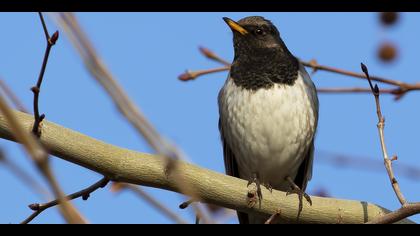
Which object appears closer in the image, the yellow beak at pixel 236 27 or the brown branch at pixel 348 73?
the brown branch at pixel 348 73

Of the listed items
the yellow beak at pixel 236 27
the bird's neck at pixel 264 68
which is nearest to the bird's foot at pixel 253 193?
A: the bird's neck at pixel 264 68

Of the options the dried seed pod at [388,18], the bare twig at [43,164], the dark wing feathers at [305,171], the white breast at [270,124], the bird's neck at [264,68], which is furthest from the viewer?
the dark wing feathers at [305,171]

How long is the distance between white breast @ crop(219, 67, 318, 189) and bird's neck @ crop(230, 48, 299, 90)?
0.25ft

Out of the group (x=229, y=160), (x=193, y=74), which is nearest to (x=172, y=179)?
(x=193, y=74)

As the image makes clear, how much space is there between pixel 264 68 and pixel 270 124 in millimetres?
723

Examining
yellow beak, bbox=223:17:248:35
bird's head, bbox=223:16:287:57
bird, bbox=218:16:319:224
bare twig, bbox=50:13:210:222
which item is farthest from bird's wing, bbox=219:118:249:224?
bare twig, bbox=50:13:210:222

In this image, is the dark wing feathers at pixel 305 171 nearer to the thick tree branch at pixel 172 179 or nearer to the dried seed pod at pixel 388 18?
the thick tree branch at pixel 172 179

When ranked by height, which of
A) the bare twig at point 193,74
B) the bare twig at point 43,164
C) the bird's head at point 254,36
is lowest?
the bare twig at point 43,164

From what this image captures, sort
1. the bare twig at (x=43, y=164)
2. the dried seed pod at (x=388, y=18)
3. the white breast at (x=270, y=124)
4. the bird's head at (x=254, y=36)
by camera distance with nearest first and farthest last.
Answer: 1. the bare twig at (x=43, y=164)
2. the dried seed pod at (x=388, y=18)
3. the white breast at (x=270, y=124)
4. the bird's head at (x=254, y=36)

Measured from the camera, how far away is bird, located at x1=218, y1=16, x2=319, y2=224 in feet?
18.4

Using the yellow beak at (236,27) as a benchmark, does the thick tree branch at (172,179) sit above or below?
below

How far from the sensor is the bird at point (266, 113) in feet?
18.4

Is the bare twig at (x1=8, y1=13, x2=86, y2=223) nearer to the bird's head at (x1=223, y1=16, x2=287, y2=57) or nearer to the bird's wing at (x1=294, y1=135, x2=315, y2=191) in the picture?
the bird's wing at (x1=294, y1=135, x2=315, y2=191)
